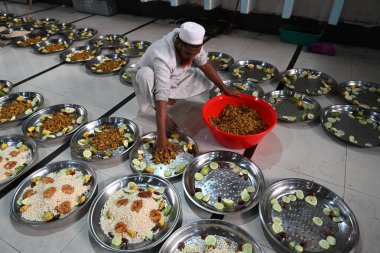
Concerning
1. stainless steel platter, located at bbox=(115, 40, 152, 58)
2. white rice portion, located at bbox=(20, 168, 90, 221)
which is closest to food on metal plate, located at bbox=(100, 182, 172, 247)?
white rice portion, located at bbox=(20, 168, 90, 221)

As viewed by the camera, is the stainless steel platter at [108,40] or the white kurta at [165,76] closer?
the white kurta at [165,76]

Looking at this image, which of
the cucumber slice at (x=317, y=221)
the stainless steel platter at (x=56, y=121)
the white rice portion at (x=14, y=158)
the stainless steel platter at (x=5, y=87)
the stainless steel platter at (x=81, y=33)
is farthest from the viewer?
the stainless steel platter at (x=81, y=33)

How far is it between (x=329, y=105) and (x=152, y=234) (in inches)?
82.9

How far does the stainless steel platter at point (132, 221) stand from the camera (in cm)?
153

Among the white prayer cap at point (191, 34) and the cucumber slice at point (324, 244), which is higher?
the white prayer cap at point (191, 34)

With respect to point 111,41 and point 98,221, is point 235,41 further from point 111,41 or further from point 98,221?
point 98,221

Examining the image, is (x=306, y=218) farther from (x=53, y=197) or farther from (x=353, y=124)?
(x=53, y=197)

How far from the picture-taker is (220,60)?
11.7ft

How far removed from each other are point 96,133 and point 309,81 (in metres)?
2.35

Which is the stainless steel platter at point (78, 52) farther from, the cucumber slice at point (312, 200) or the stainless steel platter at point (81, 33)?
the cucumber slice at point (312, 200)

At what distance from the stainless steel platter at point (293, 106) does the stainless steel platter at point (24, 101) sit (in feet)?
7.73

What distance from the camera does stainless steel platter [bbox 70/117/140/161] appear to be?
2166 millimetres

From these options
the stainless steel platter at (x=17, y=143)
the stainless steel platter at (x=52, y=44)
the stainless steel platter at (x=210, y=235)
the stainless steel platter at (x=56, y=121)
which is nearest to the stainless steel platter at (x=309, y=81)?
the stainless steel platter at (x=210, y=235)


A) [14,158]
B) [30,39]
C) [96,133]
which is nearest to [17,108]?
[14,158]
